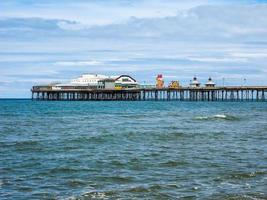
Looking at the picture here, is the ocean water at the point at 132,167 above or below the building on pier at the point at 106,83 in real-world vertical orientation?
below

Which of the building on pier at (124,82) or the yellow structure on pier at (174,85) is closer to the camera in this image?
the yellow structure on pier at (174,85)

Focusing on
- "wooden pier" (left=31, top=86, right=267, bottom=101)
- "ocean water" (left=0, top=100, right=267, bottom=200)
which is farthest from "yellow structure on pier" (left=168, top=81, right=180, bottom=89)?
"ocean water" (left=0, top=100, right=267, bottom=200)

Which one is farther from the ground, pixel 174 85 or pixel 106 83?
pixel 106 83

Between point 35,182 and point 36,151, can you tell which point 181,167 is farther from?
point 36,151

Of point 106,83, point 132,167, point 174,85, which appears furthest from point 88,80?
point 132,167

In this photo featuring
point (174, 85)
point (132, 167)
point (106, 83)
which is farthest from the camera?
point (106, 83)

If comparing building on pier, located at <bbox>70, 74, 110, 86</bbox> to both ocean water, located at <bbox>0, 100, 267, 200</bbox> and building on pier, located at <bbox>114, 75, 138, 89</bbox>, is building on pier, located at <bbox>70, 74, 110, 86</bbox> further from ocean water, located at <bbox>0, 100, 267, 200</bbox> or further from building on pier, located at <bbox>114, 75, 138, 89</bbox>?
ocean water, located at <bbox>0, 100, 267, 200</bbox>

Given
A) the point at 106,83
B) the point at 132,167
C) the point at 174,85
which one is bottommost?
the point at 132,167

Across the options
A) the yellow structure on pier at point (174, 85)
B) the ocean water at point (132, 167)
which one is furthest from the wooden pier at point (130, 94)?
the ocean water at point (132, 167)

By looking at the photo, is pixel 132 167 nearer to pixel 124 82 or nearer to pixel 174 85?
pixel 174 85

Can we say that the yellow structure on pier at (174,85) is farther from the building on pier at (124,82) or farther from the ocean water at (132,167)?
the ocean water at (132,167)

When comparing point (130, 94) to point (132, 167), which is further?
point (130, 94)

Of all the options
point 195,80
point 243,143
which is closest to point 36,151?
point 243,143

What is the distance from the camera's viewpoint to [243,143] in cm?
2352
